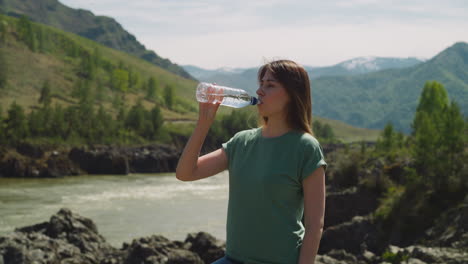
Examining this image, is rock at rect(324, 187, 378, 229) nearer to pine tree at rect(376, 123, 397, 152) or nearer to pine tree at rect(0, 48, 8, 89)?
pine tree at rect(376, 123, 397, 152)

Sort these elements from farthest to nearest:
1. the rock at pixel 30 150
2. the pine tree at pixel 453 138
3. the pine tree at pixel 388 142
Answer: the rock at pixel 30 150, the pine tree at pixel 388 142, the pine tree at pixel 453 138

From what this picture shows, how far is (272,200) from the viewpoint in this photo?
3666mm

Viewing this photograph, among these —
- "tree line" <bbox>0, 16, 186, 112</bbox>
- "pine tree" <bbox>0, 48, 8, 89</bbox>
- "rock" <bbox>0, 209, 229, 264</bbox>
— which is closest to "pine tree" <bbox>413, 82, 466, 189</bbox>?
"rock" <bbox>0, 209, 229, 264</bbox>

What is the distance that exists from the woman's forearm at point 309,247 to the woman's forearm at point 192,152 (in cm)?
93

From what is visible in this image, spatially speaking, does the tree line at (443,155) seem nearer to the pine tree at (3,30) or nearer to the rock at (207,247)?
the rock at (207,247)

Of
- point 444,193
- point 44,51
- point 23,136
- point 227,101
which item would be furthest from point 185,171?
point 44,51

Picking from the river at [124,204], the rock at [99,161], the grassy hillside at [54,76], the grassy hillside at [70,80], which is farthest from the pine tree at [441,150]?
the grassy hillside at [54,76]

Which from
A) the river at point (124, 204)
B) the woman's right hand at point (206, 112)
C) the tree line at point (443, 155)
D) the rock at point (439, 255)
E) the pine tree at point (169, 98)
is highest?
the pine tree at point (169, 98)

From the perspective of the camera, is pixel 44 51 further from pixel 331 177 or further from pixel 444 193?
pixel 444 193

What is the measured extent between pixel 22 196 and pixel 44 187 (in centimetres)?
865

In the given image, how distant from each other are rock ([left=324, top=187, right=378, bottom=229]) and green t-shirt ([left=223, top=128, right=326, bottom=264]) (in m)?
31.3

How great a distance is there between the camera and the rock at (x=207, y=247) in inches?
872

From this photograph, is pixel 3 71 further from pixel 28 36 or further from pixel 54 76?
pixel 28 36

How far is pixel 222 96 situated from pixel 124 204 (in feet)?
137
